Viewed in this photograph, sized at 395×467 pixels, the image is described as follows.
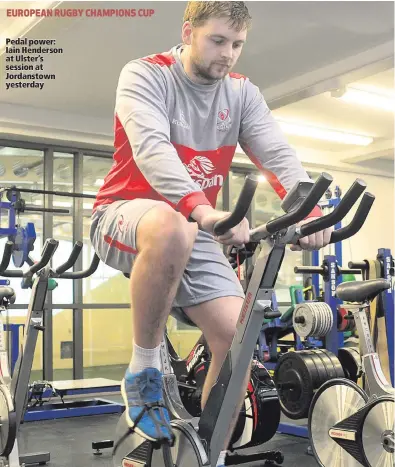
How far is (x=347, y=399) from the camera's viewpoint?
10.9ft

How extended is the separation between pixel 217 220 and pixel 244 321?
1.38 ft

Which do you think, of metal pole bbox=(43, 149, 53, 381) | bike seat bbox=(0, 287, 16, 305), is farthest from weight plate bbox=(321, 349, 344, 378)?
metal pole bbox=(43, 149, 53, 381)

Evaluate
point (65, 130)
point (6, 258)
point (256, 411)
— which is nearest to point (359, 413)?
point (256, 411)

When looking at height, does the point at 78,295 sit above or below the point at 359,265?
below

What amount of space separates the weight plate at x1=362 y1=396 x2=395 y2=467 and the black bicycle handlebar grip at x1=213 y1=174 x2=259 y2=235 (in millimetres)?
1865

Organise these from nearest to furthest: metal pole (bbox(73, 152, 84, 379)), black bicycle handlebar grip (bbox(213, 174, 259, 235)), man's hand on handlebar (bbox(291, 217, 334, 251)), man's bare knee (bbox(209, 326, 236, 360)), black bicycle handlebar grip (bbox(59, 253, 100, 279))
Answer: black bicycle handlebar grip (bbox(213, 174, 259, 235))
man's hand on handlebar (bbox(291, 217, 334, 251))
man's bare knee (bbox(209, 326, 236, 360))
black bicycle handlebar grip (bbox(59, 253, 100, 279))
metal pole (bbox(73, 152, 84, 379))

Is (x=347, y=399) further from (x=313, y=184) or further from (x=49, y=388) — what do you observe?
(x=49, y=388)

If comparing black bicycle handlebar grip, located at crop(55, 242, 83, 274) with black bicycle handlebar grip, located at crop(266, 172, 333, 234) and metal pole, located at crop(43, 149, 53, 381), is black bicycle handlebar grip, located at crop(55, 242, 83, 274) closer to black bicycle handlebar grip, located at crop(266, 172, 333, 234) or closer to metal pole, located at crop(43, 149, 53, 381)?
black bicycle handlebar grip, located at crop(266, 172, 333, 234)

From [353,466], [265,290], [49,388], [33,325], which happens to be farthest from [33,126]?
[265,290]

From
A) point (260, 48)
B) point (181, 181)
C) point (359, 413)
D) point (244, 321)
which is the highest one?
point (260, 48)

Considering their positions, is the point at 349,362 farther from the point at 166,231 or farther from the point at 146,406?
the point at 166,231

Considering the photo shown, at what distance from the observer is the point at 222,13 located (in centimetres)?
180

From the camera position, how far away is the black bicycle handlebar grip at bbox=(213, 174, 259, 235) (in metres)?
1.41

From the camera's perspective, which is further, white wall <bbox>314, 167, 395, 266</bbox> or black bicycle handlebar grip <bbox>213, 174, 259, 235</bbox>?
white wall <bbox>314, 167, 395, 266</bbox>
